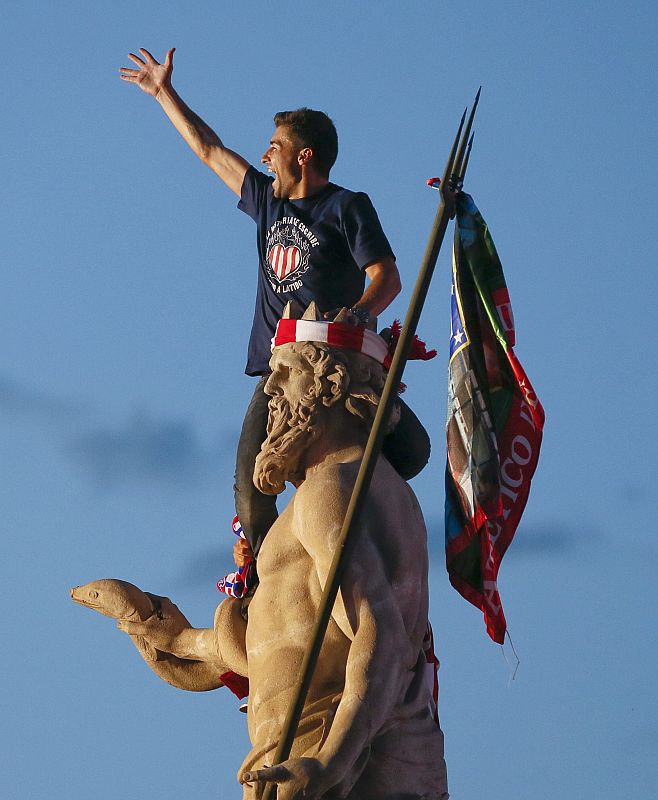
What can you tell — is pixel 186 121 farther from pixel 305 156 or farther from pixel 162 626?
A: pixel 162 626

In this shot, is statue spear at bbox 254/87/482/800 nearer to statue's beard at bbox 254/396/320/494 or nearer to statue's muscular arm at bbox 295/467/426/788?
statue's muscular arm at bbox 295/467/426/788

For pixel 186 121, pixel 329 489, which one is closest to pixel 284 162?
pixel 186 121

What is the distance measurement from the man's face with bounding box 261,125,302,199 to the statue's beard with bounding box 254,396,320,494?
62.8 inches

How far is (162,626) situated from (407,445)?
7.55 ft

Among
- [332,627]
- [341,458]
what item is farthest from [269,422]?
[332,627]

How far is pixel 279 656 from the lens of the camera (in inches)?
586

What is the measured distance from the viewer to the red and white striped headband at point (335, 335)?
15297mm

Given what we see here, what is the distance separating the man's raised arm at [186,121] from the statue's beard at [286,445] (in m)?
2.03

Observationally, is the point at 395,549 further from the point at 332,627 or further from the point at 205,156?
the point at 205,156

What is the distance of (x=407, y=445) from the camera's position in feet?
51.5

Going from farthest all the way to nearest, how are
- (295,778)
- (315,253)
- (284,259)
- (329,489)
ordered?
(284,259) < (315,253) < (329,489) < (295,778)

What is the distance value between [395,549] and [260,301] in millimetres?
2221

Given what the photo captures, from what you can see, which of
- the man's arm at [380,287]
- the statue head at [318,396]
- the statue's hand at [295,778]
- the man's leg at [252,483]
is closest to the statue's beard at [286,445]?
the statue head at [318,396]

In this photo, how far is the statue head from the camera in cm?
1525
